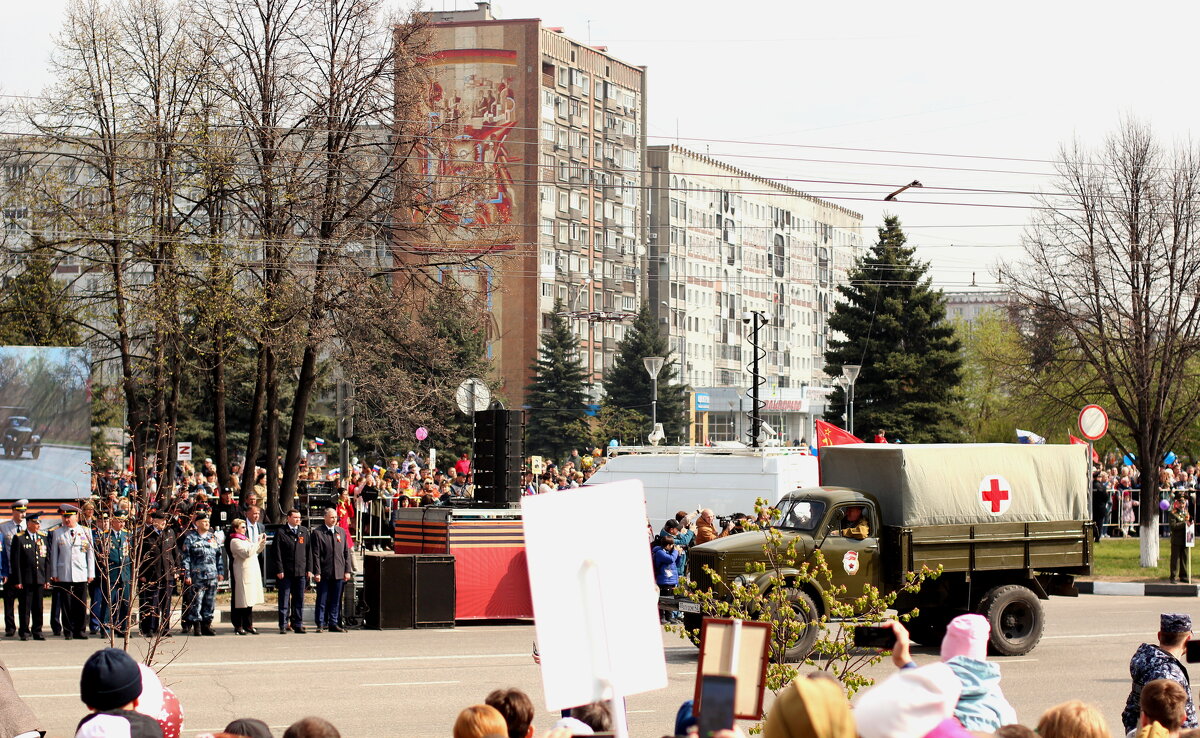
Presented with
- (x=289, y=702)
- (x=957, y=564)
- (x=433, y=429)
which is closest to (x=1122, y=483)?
(x=433, y=429)

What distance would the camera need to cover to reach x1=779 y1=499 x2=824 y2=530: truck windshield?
18531 millimetres

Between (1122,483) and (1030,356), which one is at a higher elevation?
(1030,356)

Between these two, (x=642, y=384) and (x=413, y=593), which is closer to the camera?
(x=413, y=593)

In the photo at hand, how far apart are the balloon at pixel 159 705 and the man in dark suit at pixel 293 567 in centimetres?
1550

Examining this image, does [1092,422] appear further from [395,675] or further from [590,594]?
[590,594]

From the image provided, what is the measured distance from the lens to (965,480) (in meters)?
19.2

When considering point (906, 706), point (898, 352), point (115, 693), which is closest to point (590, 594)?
point (906, 706)

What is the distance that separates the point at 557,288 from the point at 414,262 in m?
70.0

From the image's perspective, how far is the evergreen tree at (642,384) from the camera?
8944cm

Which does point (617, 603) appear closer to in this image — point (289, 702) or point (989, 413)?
point (289, 702)

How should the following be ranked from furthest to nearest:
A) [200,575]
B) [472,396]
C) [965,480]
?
1. [472,396]
2. [200,575]
3. [965,480]

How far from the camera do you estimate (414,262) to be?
111ft

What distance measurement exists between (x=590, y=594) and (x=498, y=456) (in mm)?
18406

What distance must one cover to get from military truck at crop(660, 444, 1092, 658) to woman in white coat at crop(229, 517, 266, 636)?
6.23 m
